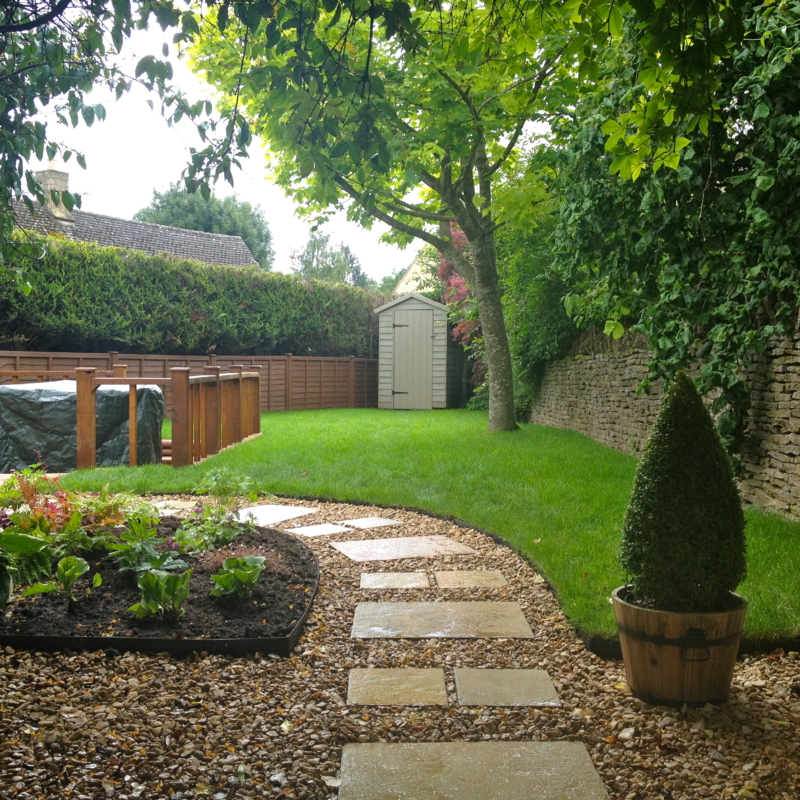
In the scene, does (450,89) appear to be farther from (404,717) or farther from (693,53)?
(404,717)

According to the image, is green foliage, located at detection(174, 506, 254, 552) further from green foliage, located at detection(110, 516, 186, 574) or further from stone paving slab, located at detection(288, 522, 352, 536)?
stone paving slab, located at detection(288, 522, 352, 536)

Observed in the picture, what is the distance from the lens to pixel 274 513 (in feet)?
18.4

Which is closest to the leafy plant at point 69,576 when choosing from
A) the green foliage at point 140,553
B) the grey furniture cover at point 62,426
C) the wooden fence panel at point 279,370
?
the green foliage at point 140,553

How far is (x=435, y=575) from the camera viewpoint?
3.97m

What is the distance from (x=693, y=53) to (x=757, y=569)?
2628 mm

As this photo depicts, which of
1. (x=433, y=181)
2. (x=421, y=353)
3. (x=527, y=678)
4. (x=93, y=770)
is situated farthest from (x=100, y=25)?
(x=421, y=353)

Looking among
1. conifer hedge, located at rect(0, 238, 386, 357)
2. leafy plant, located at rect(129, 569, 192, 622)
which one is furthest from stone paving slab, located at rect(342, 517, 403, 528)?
conifer hedge, located at rect(0, 238, 386, 357)

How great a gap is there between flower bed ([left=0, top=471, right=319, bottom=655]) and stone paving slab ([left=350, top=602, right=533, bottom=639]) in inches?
12.1

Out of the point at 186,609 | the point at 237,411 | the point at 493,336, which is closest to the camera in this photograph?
the point at 186,609

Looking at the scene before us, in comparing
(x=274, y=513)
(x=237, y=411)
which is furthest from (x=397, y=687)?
(x=237, y=411)

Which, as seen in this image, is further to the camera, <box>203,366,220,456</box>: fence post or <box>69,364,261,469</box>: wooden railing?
<box>203,366,220,456</box>: fence post

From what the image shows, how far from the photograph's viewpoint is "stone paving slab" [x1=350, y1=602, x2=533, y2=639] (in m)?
3.08

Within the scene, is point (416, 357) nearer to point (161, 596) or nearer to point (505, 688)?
point (161, 596)

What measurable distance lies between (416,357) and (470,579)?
14791 mm
